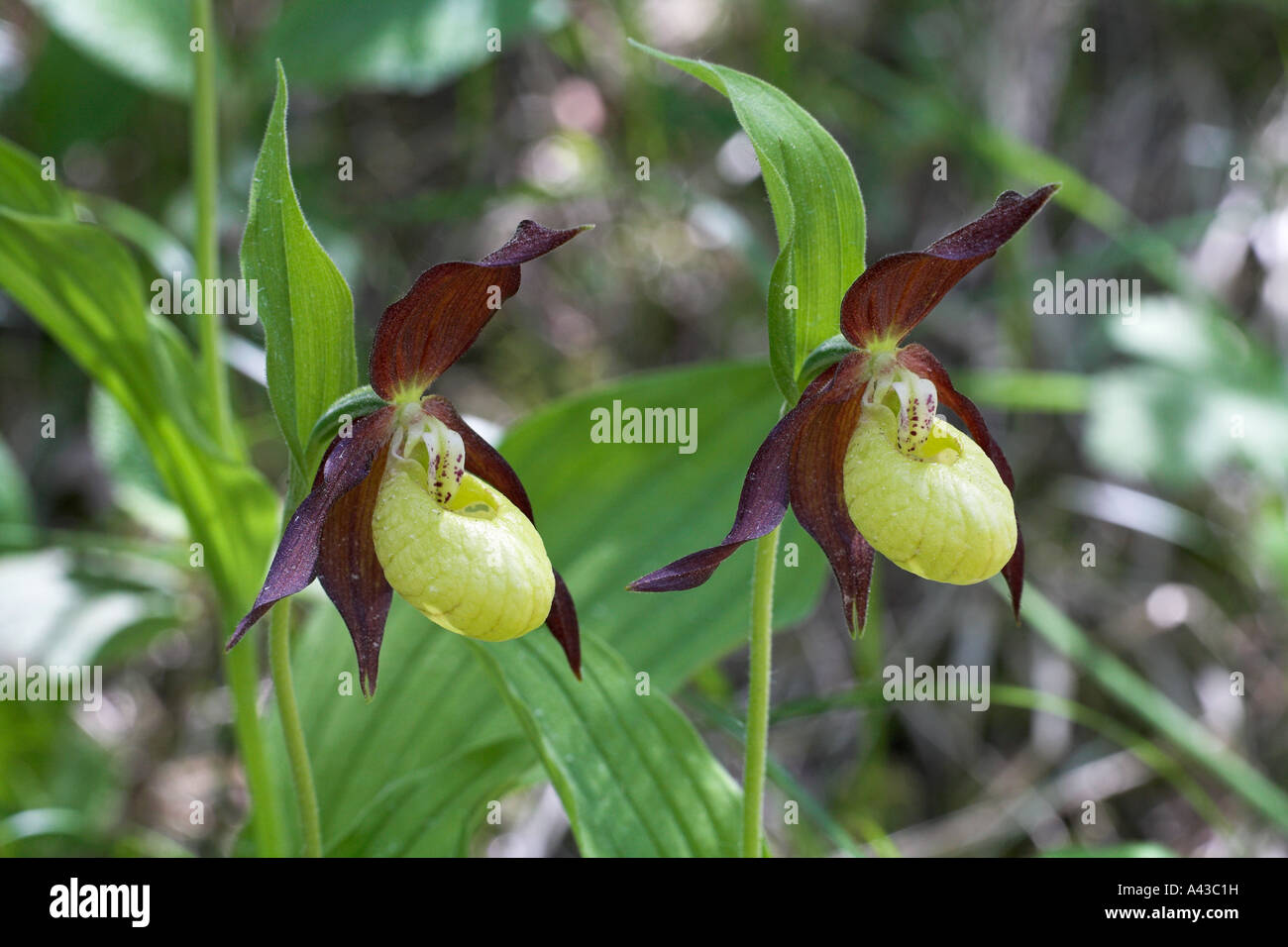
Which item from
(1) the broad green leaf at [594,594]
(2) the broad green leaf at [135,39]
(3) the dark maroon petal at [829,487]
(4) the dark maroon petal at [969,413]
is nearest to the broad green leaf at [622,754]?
(1) the broad green leaf at [594,594]

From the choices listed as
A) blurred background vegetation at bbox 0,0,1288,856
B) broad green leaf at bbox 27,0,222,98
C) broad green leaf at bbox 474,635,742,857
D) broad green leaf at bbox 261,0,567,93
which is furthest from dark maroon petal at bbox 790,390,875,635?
broad green leaf at bbox 27,0,222,98

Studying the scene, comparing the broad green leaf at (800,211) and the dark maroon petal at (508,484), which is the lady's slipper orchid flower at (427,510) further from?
the broad green leaf at (800,211)

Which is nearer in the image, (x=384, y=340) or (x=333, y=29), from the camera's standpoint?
(x=384, y=340)

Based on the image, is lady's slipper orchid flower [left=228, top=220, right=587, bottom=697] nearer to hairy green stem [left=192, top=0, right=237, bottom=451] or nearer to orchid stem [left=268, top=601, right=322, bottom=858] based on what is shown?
orchid stem [left=268, top=601, right=322, bottom=858]

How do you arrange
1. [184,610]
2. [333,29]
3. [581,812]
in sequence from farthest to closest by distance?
[333,29], [184,610], [581,812]

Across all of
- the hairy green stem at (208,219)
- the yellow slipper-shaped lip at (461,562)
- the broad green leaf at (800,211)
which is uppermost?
the hairy green stem at (208,219)

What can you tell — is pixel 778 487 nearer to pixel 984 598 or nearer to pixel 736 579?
pixel 736 579

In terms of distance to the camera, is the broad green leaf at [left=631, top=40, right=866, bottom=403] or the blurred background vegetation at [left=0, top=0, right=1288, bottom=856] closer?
the broad green leaf at [left=631, top=40, right=866, bottom=403]
